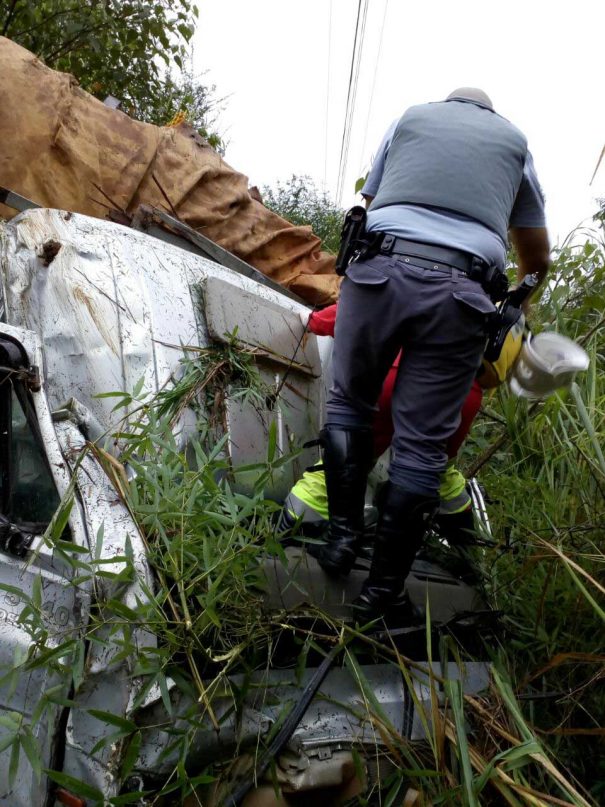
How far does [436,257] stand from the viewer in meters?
2.05

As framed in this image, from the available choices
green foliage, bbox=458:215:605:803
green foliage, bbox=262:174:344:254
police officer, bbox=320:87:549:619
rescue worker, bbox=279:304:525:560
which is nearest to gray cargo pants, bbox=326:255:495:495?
police officer, bbox=320:87:549:619

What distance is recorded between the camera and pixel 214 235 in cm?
345

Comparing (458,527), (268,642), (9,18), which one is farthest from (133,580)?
(9,18)

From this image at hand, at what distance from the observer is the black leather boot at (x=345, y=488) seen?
2.10m

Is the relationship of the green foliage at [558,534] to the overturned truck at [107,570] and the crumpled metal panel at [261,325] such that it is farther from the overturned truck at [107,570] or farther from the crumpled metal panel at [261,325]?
the crumpled metal panel at [261,325]

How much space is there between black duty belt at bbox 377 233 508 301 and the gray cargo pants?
19 millimetres

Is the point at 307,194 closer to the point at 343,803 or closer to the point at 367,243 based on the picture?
the point at 367,243

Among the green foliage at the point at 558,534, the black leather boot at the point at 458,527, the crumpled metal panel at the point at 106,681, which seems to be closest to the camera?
the crumpled metal panel at the point at 106,681

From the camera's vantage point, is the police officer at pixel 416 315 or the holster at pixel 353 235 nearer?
the police officer at pixel 416 315

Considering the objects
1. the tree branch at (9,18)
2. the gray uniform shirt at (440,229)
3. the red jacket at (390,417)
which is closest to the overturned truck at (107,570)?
the red jacket at (390,417)

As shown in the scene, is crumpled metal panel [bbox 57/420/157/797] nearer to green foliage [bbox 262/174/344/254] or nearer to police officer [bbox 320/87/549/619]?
police officer [bbox 320/87/549/619]

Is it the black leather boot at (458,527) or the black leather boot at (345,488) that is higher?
the black leather boot at (345,488)

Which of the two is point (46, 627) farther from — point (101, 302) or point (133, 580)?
point (101, 302)

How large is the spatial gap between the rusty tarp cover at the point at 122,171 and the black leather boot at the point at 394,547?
5.77 feet
